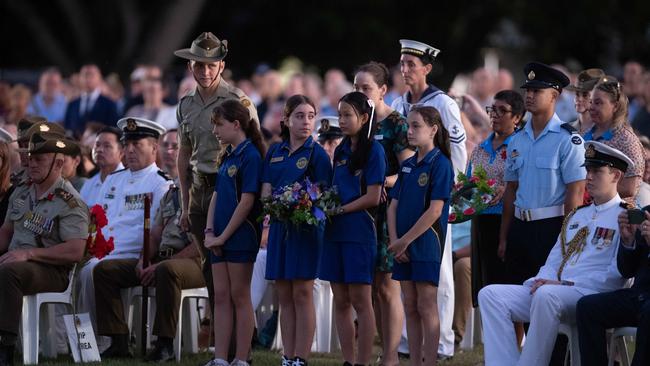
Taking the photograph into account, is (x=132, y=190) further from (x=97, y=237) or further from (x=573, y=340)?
(x=573, y=340)

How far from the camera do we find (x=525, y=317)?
387 inches

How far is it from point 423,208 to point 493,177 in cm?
116

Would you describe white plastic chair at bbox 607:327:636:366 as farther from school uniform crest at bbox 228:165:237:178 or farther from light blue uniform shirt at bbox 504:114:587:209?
school uniform crest at bbox 228:165:237:178

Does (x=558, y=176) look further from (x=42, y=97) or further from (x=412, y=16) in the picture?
(x=412, y=16)

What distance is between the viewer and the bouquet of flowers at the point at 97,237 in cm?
1139

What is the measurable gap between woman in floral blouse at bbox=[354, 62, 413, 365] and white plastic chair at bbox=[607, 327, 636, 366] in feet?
5.29

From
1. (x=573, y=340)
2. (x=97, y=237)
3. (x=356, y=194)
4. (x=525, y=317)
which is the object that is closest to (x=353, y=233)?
(x=356, y=194)

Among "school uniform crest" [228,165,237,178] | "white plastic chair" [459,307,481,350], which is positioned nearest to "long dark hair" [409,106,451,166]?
"school uniform crest" [228,165,237,178]

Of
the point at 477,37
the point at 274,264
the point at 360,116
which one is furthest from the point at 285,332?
the point at 477,37

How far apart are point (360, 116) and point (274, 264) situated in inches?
46.0

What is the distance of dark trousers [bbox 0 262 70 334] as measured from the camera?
10.8 m

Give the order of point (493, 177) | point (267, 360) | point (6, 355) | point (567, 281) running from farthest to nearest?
point (267, 360) < point (493, 177) < point (6, 355) < point (567, 281)

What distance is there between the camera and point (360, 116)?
10109 mm

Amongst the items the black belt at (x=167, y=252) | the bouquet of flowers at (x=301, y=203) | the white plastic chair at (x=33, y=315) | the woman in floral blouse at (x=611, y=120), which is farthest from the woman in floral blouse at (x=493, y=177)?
the white plastic chair at (x=33, y=315)
